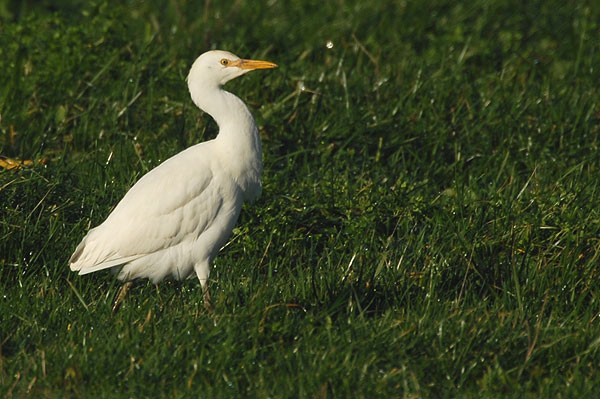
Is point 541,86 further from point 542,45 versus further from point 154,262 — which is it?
point 154,262

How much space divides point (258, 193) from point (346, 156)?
1277 mm

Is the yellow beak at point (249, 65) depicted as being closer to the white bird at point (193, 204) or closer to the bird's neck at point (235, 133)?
the white bird at point (193, 204)

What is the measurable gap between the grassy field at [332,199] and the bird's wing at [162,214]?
24 cm

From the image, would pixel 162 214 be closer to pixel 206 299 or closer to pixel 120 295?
pixel 120 295

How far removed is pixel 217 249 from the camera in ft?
Answer: 16.6

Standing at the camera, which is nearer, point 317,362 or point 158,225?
point 317,362

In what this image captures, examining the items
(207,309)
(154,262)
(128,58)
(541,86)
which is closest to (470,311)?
(207,309)

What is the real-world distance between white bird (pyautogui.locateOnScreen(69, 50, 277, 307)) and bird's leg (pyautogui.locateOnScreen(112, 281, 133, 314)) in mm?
80

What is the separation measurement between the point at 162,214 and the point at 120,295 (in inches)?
18.5

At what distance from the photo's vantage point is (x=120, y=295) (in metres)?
4.89

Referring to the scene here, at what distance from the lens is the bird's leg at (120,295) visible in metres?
4.71

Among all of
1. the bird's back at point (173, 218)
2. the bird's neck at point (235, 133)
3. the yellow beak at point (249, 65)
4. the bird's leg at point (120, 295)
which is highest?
the yellow beak at point (249, 65)

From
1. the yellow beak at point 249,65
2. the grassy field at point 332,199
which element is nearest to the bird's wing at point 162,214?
the grassy field at point 332,199

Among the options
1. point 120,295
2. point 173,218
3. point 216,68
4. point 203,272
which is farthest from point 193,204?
point 216,68
